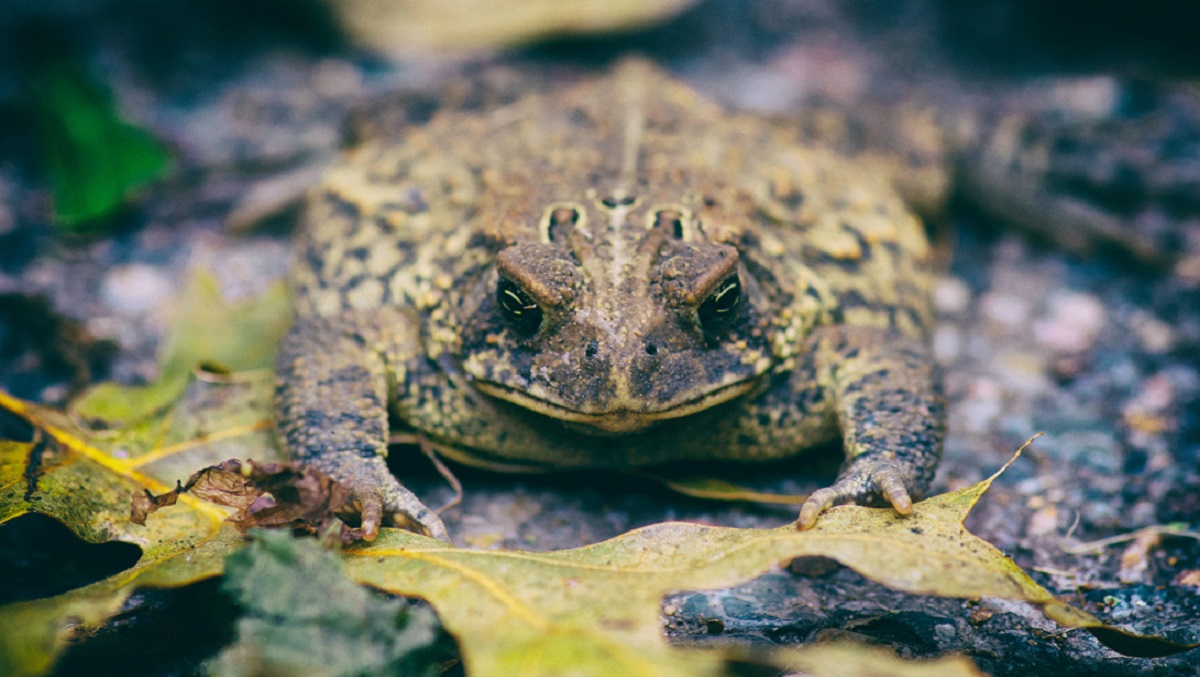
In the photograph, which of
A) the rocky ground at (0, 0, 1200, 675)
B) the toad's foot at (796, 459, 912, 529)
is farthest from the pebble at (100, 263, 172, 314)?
the toad's foot at (796, 459, 912, 529)

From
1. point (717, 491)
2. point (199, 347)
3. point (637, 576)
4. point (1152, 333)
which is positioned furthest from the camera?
point (1152, 333)

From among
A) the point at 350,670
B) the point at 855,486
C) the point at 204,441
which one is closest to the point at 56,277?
the point at 204,441

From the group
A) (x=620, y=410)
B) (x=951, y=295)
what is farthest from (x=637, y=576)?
(x=951, y=295)

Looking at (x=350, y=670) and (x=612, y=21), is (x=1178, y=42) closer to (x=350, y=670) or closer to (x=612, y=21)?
(x=612, y=21)

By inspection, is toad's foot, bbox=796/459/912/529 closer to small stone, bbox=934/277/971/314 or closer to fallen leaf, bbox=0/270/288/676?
fallen leaf, bbox=0/270/288/676

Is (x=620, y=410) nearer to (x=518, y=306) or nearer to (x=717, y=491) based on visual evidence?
(x=518, y=306)

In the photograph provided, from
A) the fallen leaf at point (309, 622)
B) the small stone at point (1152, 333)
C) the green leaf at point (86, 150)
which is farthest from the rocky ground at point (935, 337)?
the fallen leaf at point (309, 622)
